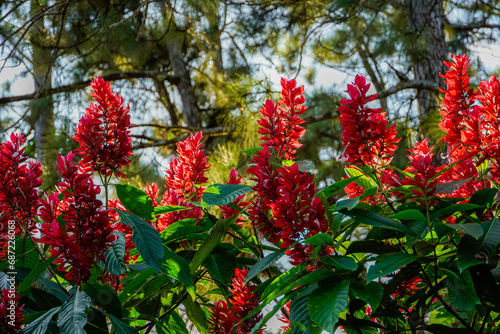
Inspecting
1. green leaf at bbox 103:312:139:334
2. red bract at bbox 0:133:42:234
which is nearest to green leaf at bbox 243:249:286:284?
green leaf at bbox 103:312:139:334

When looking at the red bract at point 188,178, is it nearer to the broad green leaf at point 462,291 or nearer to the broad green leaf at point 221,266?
the broad green leaf at point 221,266

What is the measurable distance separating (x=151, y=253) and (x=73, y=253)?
139 millimetres

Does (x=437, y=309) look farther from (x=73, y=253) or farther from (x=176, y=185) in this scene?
(x=73, y=253)

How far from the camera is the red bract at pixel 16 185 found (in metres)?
0.96

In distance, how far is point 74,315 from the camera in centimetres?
80

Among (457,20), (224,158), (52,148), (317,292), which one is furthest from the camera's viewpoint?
(457,20)

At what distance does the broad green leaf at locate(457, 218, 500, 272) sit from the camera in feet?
2.45

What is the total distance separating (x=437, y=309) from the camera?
4.12ft

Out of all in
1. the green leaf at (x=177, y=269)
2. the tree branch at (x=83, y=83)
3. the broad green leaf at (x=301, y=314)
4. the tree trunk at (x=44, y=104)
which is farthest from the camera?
the tree branch at (x=83, y=83)

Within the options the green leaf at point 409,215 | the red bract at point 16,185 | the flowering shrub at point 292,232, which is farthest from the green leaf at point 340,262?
the red bract at point 16,185

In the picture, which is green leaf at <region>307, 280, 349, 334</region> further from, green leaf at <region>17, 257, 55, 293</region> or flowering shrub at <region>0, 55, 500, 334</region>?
green leaf at <region>17, 257, 55, 293</region>

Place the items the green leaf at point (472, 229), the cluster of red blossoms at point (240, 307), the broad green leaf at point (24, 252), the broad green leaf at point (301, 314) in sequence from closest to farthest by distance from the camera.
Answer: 1. the green leaf at point (472, 229)
2. the broad green leaf at point (301, 314)
3. the cluster of red blossoms at point (240, 307)
4. the broad green leaf at point (24, 252)

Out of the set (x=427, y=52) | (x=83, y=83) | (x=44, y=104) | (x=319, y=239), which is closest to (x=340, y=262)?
(x=319, y=239)

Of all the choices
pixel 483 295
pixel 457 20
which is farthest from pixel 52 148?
pixel 457 20
